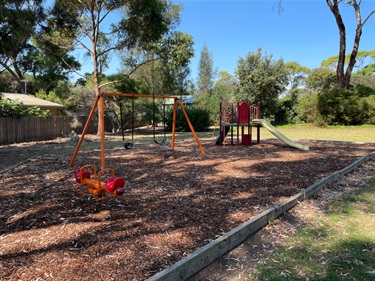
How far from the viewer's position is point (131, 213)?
383cm

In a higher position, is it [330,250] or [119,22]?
[119,22]

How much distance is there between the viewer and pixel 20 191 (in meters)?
4.88

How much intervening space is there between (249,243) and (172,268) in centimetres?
114

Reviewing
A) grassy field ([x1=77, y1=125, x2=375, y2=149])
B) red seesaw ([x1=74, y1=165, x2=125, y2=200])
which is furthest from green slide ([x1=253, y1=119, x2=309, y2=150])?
red seesaw ([x1=74, y1=165, x2=125, y2=200])

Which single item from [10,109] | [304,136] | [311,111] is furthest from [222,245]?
[311,111]

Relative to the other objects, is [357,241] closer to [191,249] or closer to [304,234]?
[304,234]

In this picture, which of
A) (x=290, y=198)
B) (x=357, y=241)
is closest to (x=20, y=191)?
(x=290, y=198)

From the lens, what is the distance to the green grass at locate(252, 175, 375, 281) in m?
2.60

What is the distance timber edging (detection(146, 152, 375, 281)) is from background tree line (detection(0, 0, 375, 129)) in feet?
19.7

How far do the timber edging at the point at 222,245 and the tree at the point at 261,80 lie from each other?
23.1 metres

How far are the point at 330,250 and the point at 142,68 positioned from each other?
31111 mm

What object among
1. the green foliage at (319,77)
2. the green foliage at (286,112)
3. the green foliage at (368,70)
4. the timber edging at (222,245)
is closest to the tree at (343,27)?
the green foliage at (286,112)

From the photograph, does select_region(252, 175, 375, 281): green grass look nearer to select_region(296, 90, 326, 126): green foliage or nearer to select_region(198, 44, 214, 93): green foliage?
select_region(296, 90, 326, 126): green foliage

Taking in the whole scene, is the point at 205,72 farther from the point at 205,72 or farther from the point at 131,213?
the point at 131,213
